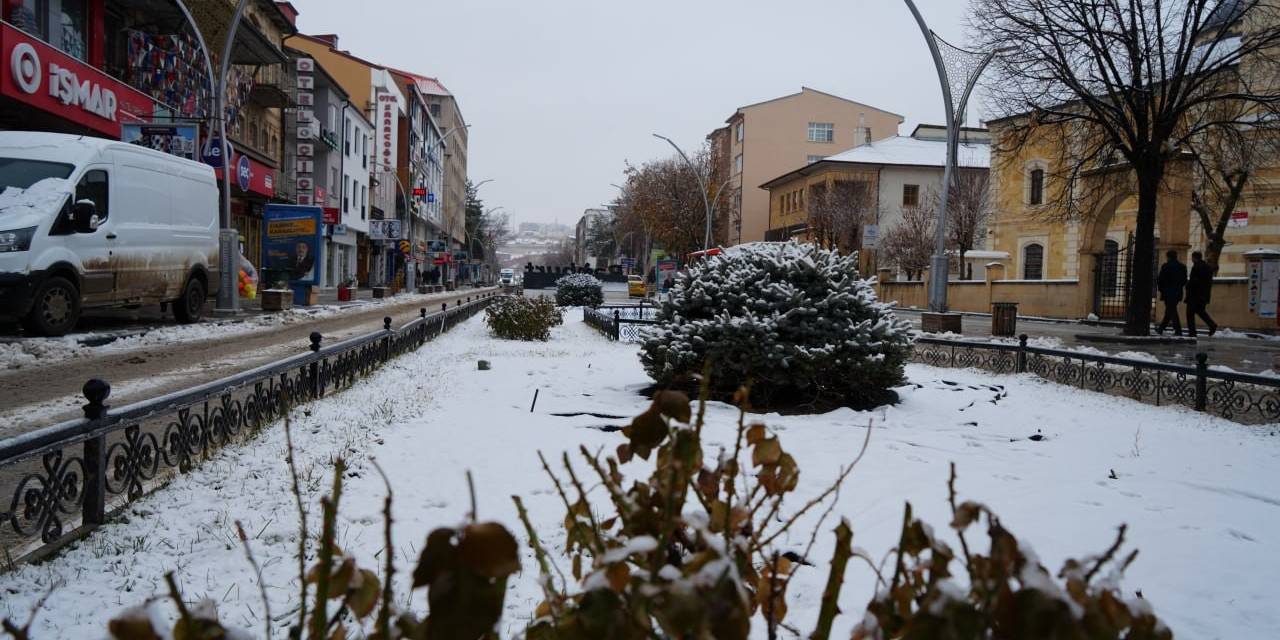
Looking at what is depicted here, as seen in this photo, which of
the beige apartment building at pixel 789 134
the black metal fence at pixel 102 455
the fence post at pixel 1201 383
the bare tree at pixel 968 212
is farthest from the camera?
the beige apartment building at pixel 789 134

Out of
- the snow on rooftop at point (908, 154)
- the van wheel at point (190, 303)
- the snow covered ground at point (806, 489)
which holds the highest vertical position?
the snow on rooftop at point (908, 154)

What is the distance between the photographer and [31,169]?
39.3 feet

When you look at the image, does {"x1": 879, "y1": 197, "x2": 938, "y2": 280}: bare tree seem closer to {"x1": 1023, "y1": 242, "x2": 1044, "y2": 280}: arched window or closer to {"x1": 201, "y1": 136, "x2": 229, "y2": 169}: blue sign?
{"x1": 1023, "y1": 242, "x2": 1044, "y2": 280}: arched window

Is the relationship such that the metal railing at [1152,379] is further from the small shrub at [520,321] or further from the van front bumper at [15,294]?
the van front bumper at [15,294]

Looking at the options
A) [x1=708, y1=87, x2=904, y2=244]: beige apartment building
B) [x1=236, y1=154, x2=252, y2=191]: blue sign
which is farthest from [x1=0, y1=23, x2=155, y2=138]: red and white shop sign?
[x1=708, y1=87, x2=904, y2=244]: beige apartment building

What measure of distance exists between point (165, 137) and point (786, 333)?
15976mm

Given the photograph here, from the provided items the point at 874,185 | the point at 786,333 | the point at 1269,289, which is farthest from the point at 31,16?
the point at 874,185

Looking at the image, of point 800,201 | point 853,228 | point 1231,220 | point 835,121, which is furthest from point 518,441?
point 835,121

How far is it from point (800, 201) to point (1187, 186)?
35772mm

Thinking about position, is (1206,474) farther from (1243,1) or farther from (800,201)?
(800,201)

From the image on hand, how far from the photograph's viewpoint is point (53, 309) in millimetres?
11609

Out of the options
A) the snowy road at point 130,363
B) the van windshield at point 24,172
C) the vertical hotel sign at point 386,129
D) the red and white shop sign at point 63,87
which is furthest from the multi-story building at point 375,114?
the van windshield at point 24,172

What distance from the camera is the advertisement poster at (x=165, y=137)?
17656mm

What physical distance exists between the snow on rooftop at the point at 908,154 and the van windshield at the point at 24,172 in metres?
45.9
